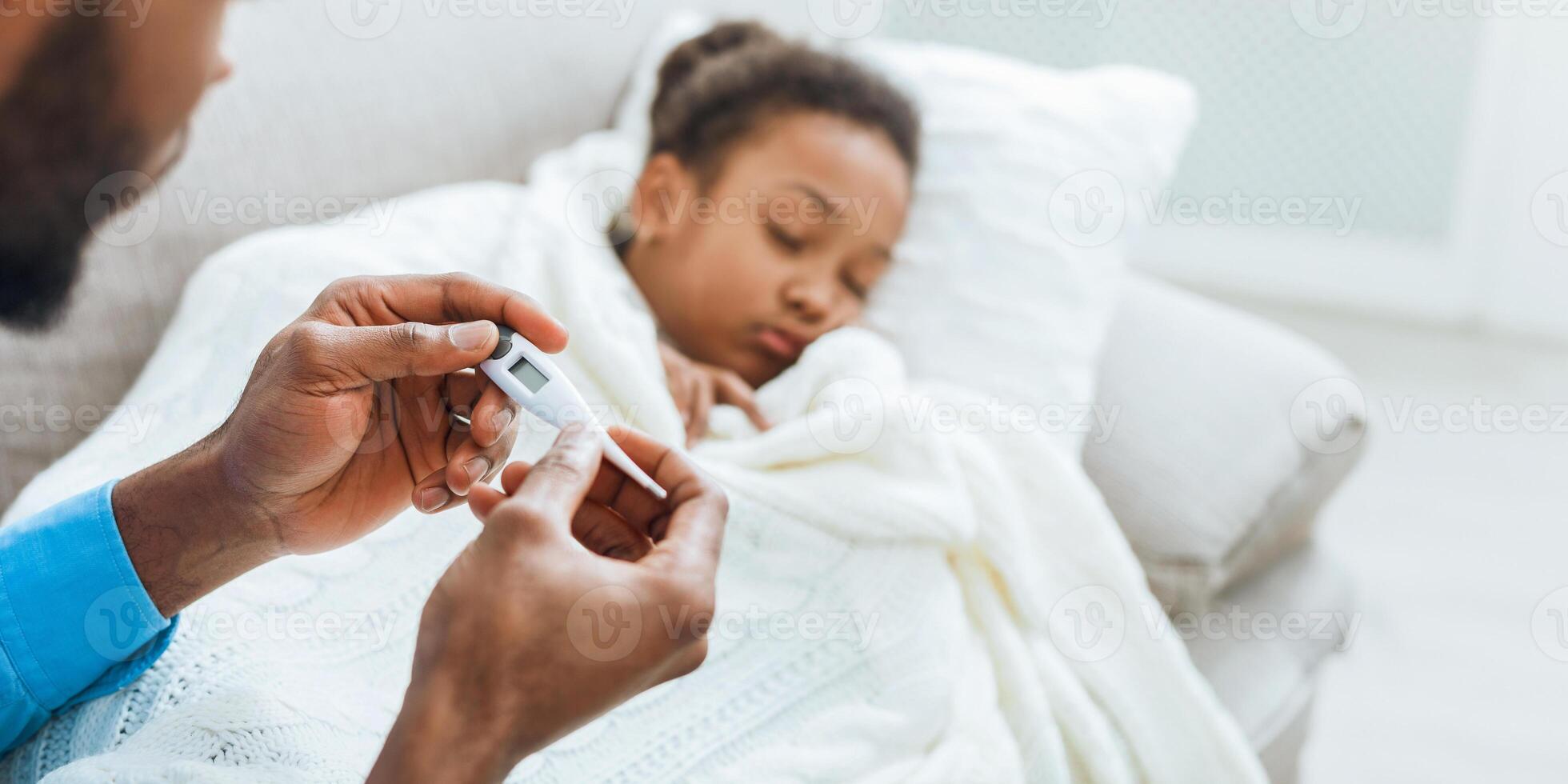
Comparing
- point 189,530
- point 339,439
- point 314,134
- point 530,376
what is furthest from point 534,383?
point 314,134

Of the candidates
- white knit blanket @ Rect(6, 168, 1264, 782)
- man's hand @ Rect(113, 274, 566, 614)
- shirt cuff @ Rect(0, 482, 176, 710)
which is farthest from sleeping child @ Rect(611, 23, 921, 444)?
shirt cuff @ Rect(0, 482, 176, 710)

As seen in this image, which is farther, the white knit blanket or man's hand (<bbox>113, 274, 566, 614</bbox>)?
the white knit blanket

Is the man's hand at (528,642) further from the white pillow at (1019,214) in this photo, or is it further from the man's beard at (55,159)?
the white pillow at (1019,214)

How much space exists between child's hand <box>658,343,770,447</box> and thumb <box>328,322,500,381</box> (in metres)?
0.35

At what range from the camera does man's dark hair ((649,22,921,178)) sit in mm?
1230

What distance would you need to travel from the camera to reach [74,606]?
684 millimetres

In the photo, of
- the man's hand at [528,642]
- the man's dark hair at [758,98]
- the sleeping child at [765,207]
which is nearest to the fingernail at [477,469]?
the man's hand at [528,642]

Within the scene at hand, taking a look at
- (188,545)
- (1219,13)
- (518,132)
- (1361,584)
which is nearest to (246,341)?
(188,545)

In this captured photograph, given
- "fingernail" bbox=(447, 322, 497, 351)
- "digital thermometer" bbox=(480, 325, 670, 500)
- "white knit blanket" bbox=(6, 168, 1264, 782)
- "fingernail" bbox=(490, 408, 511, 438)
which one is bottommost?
"white knit blanket" bbox=(6, 168, 1264, 782)

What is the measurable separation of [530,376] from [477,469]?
0.07m

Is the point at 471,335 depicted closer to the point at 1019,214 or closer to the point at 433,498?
the point at 433,498

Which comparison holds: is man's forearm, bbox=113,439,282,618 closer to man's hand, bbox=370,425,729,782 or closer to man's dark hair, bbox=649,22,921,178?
man's hand, bbox=370,425,729,782

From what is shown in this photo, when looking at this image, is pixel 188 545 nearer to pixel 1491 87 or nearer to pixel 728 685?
pixel 728 685

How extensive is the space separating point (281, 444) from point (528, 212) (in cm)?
46
